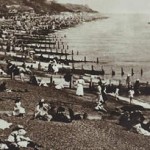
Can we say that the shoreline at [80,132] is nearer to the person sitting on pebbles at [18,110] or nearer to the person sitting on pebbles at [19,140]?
the person sitting on pebbles at [18,110]

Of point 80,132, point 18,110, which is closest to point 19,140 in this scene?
point 80,132

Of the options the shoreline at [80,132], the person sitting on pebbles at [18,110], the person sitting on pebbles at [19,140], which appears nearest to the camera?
the person sitting on pebbles at [19,140]

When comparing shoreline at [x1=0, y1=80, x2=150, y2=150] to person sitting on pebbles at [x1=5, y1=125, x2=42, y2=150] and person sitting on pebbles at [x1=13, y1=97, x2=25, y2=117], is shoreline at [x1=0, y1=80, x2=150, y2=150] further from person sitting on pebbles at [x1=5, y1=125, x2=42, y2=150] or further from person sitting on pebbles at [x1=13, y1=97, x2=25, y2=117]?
person sitting on pebbles at [x1=5, y1=125, x2=42, y2=150]

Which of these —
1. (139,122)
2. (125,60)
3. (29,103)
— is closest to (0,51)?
(125,60)

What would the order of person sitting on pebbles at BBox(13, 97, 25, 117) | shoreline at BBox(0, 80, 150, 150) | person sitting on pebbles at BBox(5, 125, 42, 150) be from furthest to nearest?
person sitting on pebbles at BBox(13, 97, 25, 117)
shoreline at BBox(0, 80, 150, 150)
person sitting on pebbles at BBox(5, 125, 42, 150)

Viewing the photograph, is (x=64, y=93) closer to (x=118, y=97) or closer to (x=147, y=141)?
(x=118, y=97)

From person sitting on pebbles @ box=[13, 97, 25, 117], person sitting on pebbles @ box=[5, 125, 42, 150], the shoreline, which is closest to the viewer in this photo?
person sitting on pebbles @ box=[5, 125, 42, 150]

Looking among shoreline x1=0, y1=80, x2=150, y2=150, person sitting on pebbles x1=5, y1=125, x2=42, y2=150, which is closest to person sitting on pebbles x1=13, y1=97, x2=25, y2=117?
shoreline x1=0, y1=80, x2=150, y2=150

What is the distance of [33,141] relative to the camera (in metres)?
19.8

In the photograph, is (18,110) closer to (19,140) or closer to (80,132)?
(80,132)

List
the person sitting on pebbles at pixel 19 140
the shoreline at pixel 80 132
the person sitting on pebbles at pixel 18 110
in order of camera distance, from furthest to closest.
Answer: the person sitting on pebbles at pixel 18 110
the shoreline at pixel 80 132
the person sitting on pebbles at pixel 19 140

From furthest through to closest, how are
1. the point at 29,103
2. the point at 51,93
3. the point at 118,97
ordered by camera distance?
the point at 118,97, the point at 51,93, the point at 29,103

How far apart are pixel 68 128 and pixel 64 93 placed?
37.6 feet

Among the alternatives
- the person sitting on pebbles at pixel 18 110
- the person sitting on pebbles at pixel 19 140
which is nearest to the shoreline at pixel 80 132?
Result: the person sitting on pebbles at pixel 18 110
